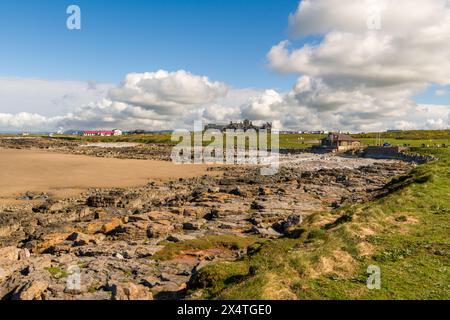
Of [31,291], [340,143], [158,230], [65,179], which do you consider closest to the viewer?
[31,291]

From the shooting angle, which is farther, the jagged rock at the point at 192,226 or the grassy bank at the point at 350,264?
the jagged rock at the point at 192,226

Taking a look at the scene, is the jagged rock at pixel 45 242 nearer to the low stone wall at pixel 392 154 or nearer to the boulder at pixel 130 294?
the boulder at pixel 130 294

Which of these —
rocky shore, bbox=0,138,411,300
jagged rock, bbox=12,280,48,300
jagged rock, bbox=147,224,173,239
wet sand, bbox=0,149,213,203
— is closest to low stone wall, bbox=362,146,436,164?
rocky shore, bbox=0,138,411,300

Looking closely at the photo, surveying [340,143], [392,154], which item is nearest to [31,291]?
[392,154]

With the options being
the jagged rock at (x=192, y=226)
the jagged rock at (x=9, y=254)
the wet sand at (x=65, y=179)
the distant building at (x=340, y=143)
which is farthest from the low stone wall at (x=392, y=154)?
the jagged rock at (x=9, y=254)

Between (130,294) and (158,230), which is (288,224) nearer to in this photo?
(158,230)

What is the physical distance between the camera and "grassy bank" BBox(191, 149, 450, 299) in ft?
34.1

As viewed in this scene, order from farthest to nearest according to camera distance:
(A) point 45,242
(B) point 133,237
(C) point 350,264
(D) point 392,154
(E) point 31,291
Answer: (D) point 392,154
(B) point 133,237
(A) point 45,242
(E) point 31,291
(C) point 350,264

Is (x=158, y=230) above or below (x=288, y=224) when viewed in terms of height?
below

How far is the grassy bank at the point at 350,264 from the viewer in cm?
1038

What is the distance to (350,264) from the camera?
12578 millimetres

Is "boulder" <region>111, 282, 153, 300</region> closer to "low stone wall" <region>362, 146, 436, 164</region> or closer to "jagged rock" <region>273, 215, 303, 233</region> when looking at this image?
"jagged rock" <region>273, 215, 303, 233</region>

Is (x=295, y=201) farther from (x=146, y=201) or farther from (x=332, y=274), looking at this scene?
(x=332, y=274)
